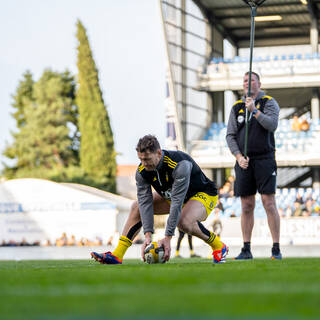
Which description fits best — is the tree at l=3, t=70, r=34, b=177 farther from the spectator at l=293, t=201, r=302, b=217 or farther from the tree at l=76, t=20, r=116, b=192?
the spectator at l=293, t=201, r=302, b=217

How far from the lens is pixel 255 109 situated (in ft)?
27.9

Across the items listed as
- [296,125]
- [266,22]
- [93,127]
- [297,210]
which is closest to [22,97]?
[93,127]

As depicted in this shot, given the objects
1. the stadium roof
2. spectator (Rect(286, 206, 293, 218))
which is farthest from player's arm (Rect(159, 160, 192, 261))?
the stadium roof

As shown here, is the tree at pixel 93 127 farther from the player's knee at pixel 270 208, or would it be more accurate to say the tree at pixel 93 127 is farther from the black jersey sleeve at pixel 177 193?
the black jersey sleeve at pixel 177 193

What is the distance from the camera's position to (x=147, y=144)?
6480mm

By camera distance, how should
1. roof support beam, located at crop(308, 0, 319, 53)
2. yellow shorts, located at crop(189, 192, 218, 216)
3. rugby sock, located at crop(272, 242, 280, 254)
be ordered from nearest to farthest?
yellow shorts, located at crop(189, 192, 218, 216) → rugby sock, located at crop(272, 242, 280, 254) → roof support beam, located at crop(308, 0, 319, 53)

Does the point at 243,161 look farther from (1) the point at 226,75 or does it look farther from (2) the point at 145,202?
(1) the point at 226,75

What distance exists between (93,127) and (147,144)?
1582 inches

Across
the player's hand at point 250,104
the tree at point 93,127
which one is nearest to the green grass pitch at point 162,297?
the player's hand at point 250,104

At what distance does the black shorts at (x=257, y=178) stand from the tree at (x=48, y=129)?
45.8 meters

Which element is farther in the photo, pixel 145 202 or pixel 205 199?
pixel 205 199

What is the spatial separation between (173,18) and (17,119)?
27.0 metres

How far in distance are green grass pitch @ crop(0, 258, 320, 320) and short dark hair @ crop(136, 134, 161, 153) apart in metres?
2.03

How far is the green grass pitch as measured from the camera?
267cm
